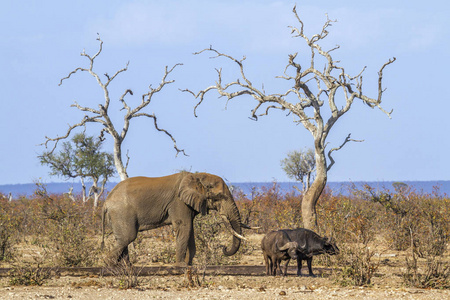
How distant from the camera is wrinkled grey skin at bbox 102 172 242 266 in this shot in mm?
14508

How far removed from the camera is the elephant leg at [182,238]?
47.4 feet

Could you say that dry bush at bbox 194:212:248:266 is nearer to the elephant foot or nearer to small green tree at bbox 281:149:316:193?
the elephant foot

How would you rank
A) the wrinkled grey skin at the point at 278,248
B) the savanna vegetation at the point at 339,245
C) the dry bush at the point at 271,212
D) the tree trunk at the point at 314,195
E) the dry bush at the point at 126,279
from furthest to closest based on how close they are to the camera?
the dry bush at the point at 271,212
the tree trunk at the point at 314,195
the wrinkled grey skin at the point at 278,248
the savanna vegetation at the point at 339,245
the dry bush at the point at 126,279

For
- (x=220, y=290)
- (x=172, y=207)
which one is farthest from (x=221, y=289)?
(x=172, y=207)

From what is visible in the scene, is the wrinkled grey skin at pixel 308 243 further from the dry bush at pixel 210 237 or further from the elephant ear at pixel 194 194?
the dry bush at pixel 210 237

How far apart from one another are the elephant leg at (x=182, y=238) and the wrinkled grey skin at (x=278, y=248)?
5.71 feet

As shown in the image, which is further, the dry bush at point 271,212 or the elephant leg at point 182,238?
the dry bush at point 271,212

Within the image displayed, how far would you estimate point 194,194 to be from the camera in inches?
569

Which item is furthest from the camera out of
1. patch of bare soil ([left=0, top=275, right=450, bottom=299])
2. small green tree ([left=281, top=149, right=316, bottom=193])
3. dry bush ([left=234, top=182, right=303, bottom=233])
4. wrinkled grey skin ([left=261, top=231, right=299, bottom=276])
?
small green tree ([left=281, top=149, right=316, bottom=193])

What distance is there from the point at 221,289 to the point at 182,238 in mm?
2401

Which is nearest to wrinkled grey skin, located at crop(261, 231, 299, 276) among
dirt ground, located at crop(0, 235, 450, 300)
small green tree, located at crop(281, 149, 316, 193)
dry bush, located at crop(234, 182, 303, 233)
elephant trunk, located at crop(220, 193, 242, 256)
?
dirt ground, located at crop(0, 235, 450, 300)

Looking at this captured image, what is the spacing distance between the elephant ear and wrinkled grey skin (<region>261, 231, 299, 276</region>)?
5.32 ft

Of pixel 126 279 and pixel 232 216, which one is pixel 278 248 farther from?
pixel 126 279

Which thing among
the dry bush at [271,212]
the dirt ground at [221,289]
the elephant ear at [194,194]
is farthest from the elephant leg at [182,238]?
the dry bush at [271,212]
